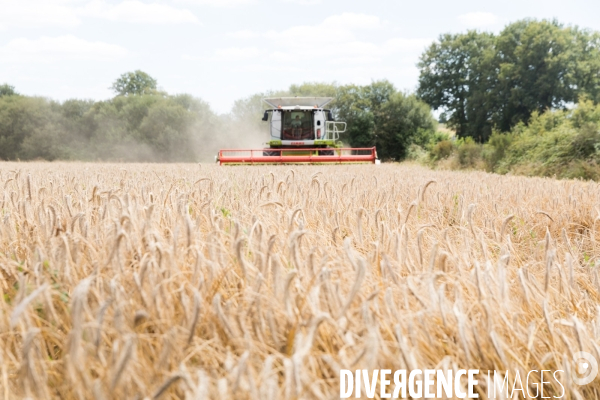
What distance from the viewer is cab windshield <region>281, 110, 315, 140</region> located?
1972 centimetres

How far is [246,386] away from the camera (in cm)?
A: 108

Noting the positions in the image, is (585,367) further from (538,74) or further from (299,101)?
(538,74)

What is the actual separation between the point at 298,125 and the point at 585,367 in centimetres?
1852

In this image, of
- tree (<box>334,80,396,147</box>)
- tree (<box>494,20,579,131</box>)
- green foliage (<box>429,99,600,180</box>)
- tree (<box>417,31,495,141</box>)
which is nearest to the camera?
green foliage (<box>429,99,600,180</box>)

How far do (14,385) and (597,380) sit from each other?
1.52 meters

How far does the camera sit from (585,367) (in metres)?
1.50

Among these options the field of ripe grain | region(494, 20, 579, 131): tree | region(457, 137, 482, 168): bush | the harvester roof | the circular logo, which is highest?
region(494, 20, 579, 131): tree

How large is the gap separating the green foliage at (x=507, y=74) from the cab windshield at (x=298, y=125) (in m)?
22.6

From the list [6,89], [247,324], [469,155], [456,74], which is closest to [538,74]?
[456,74]

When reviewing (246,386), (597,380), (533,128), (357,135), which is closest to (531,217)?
(597,380)

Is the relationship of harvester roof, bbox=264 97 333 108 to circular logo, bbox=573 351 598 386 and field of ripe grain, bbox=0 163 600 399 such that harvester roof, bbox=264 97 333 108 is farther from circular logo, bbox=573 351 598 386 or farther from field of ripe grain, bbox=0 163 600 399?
circular logo, bbox=573 351 598 386

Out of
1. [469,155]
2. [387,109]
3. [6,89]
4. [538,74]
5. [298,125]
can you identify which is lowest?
[469,155]

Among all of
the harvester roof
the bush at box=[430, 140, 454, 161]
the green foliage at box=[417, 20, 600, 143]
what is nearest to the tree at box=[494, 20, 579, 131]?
the green foliage at box=[417, 20, 600, 143]

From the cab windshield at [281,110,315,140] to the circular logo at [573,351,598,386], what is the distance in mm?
18360
